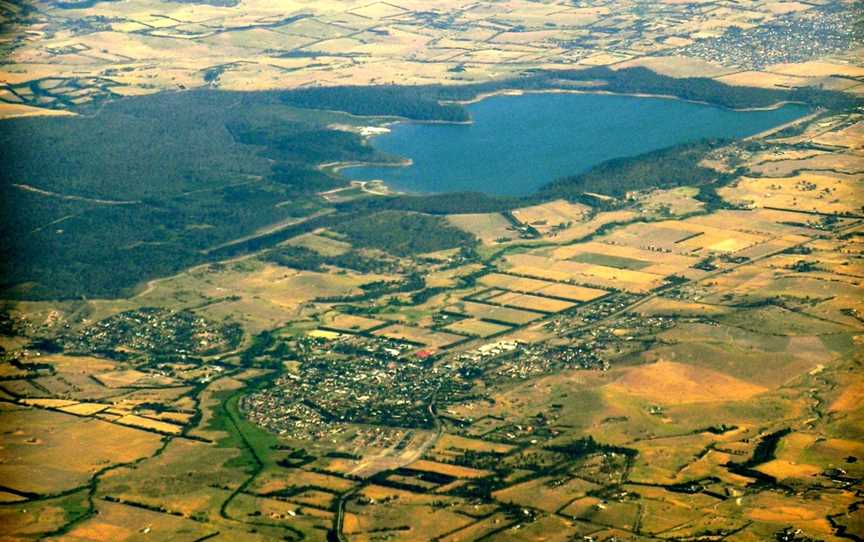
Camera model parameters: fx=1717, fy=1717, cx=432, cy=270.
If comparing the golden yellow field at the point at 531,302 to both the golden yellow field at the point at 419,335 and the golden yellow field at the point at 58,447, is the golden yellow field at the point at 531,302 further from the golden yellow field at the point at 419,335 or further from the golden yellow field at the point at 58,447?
the golden yellow field at the point at 58,447

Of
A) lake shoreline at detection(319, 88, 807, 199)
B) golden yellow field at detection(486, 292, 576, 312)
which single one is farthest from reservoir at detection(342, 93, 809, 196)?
golden yellow field at detection(486, 292, 576, 312)

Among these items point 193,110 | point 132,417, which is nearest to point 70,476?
point 132,417

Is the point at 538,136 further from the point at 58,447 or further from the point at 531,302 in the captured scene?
the point at 58,447

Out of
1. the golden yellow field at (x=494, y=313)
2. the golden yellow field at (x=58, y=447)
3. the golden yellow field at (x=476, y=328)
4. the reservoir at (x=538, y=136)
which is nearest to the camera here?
the golden yellow field at (x=58, y=447)

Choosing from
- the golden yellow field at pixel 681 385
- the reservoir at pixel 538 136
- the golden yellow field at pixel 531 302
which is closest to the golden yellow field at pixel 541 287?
the golden yellow field at pixel 531 302

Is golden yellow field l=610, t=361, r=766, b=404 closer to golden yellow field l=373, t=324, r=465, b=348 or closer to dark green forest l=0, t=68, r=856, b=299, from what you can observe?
golden yellow field l=373, t=324, r=465, b=348

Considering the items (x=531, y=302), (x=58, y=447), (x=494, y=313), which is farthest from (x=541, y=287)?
(x=58, y=447)

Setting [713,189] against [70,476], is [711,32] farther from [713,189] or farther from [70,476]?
[70,476]

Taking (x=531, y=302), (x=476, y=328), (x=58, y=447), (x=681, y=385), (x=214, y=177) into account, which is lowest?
(x=214, y=177)
